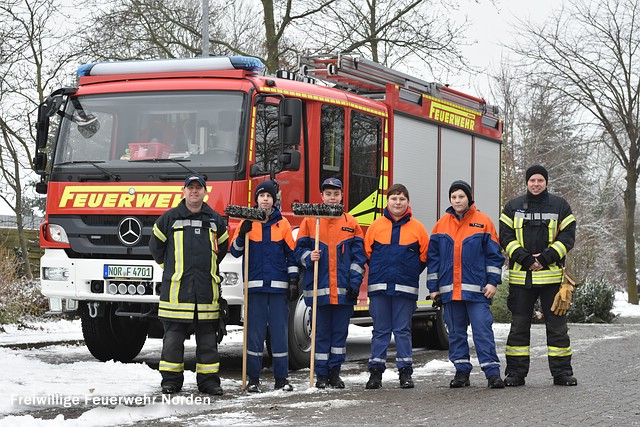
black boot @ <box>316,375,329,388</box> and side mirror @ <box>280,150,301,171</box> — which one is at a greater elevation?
side mirror @ <box>280,150,301,171</box>

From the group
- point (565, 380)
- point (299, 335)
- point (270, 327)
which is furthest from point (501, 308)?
point (270, 327)

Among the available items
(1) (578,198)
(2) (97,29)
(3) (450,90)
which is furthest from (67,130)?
(1) (578,198)

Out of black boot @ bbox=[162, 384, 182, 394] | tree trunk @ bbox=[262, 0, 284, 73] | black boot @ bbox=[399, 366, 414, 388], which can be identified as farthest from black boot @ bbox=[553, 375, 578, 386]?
tree trunk @ bbox=[262, 0, 284, 73]

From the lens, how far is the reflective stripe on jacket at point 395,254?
361 inches

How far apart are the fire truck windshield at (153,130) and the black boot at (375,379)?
2445 millimetres

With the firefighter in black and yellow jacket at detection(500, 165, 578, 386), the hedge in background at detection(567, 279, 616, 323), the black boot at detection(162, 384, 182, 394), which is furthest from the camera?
the hedge in background at detection(567, 279, 616, 323)

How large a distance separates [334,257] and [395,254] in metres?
0.55

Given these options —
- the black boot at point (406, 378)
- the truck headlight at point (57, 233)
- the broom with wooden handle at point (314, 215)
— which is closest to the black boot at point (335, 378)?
the broom with wooden handle at point (314, 215)

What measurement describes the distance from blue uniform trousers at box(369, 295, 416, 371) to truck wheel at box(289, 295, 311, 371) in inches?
56.1

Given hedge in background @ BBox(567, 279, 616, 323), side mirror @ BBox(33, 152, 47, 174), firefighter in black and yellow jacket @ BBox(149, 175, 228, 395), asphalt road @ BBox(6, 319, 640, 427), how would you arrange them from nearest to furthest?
asphalt road @ BBox(6, 319, 640, 427), firefighter in black and yellow jacket @ BBox(149, 175, 228, 395), side mirror @ BBox(33, 152, 47, 174), hedge in background @ BBox(567, 279, 616, 323)

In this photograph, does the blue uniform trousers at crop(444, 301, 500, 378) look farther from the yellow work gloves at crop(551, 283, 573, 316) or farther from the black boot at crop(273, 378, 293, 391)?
the black boot at crop(273, 378, 293, 391)

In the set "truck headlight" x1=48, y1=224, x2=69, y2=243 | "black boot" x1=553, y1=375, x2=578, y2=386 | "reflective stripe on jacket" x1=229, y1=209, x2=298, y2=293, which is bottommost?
"black boot" x1=553, y1=375, x2=578, y2=386

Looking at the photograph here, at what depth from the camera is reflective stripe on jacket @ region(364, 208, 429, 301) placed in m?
9.18

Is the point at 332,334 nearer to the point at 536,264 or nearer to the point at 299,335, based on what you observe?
the point at 299,335
